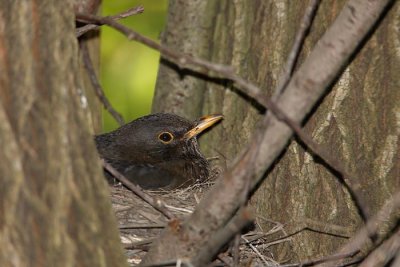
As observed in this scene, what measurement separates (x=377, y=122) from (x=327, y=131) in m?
0.27

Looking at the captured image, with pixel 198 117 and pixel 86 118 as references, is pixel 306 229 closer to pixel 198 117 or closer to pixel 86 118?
pixel 198 117

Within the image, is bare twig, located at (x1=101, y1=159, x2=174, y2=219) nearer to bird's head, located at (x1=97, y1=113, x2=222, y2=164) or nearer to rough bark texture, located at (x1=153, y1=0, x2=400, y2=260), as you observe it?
rough bark texture, located at (x1=153, y1=0, x2=400, y2=260)

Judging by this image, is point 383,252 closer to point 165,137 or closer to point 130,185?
point 130,185

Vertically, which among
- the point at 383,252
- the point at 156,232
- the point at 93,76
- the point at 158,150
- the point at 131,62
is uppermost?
the point at 131,62

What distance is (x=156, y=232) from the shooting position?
15.0 ft

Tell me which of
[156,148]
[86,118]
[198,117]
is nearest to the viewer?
[86,118]

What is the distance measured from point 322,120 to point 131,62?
88.1 inches

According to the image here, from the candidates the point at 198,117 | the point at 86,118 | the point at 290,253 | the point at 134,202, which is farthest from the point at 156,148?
the point at 86,118

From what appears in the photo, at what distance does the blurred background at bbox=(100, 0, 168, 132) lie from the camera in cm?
644

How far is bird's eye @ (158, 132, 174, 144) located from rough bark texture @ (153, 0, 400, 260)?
32.2 inches

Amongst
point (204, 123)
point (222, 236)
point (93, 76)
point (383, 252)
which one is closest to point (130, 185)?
point (222, 236)

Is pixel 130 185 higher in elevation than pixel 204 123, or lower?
lower

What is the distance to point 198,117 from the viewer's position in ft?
18.5

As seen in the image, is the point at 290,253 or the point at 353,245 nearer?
the point at 353,245
